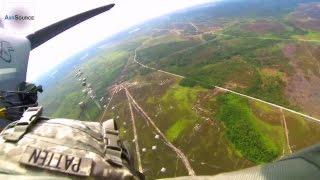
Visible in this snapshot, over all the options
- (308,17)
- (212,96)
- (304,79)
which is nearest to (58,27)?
Answer: (212,96)

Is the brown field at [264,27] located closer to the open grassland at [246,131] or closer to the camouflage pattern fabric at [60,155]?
the open grassland at [246,131]

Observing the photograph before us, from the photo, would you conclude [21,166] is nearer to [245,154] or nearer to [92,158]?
[92,158]

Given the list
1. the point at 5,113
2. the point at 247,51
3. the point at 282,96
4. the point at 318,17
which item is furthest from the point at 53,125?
the point at 318,17

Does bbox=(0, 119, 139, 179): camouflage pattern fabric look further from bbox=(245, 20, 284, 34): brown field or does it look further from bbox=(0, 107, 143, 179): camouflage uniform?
bbox=(245, 20, 284, 34): brown field

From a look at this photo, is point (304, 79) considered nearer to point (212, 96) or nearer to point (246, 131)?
point (212, 96)

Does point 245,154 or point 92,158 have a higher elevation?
point 92,158
